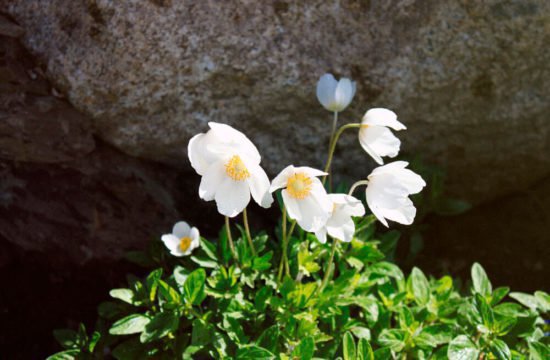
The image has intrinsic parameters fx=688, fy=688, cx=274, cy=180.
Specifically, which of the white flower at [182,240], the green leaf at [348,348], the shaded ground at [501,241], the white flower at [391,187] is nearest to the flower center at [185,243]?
the white flower at [182,240]

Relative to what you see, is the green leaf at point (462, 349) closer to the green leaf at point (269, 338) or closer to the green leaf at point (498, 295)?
the green leaf at point (498, 295)

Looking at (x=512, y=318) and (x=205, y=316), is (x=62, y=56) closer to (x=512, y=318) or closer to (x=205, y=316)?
(x=205, y=316)

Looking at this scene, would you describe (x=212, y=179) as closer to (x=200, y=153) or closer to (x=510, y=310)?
(x=200, y=153)

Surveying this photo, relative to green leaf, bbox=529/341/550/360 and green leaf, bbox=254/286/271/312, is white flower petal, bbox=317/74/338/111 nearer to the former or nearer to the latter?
green leaf, bbox=254/286/271/312

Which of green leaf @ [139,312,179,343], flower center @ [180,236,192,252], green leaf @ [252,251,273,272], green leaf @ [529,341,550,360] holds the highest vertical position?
flower center @ [180,236,192,252]

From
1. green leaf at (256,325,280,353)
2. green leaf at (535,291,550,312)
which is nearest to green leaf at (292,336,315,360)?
green leaf at (256,325,280,353)

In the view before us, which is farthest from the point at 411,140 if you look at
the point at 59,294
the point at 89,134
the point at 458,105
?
the point at 59,294
